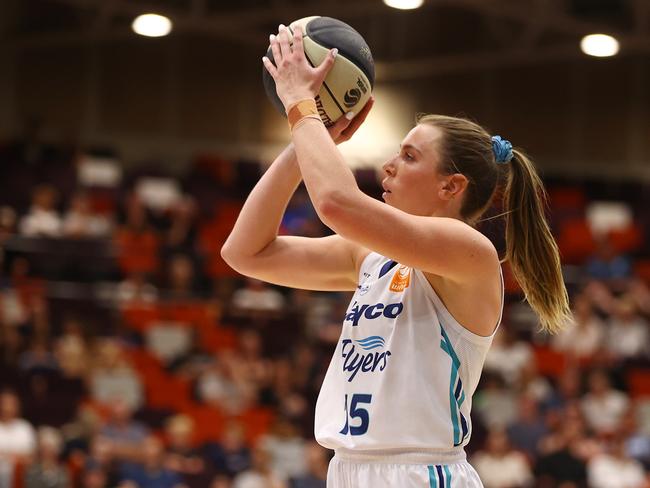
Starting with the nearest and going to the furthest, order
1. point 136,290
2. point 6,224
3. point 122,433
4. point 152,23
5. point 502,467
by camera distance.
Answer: point 122,433, point 502,467, point 6,224, point 136,290, point 152,23

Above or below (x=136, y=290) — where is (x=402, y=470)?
below

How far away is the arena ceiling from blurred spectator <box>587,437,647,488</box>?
20.1 feet

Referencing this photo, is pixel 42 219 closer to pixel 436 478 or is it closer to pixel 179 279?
pixel 179 279

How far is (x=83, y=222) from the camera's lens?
1277 cm

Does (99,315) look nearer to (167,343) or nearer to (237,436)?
(167,343)

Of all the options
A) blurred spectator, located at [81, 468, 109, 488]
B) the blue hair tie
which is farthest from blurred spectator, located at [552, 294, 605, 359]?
the blue hair tie

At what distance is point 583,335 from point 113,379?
576cm

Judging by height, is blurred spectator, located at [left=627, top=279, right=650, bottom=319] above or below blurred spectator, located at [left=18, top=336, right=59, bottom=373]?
above

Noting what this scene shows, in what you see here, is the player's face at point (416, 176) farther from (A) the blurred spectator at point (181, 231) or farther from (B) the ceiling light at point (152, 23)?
(B) the ceiling light at point (152, 23)

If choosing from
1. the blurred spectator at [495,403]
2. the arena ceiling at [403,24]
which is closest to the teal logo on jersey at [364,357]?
the blurred spectator at [495,403]

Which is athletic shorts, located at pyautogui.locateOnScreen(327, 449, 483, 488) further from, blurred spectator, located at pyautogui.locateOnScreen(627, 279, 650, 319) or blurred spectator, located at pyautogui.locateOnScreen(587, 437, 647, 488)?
blurred spectator, located at pyautogui.locateOnScreen(627, 279, 650, 319)

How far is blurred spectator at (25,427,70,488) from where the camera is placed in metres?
8.93

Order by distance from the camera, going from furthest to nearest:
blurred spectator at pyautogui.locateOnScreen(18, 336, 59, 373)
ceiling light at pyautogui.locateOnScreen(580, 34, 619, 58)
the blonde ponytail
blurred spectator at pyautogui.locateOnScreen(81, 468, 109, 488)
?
ceiling light at pyautogui.locateOnScreen(580, 34, 619, 58) → blurred spectator at pyautogui.locateOnScreen(18, 336, 59, 373) → blurred spectator at pyautogui.locateOnScreen(81, 468, 109, 488) → the blonde ponytail

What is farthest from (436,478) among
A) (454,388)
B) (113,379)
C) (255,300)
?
(255,300)
